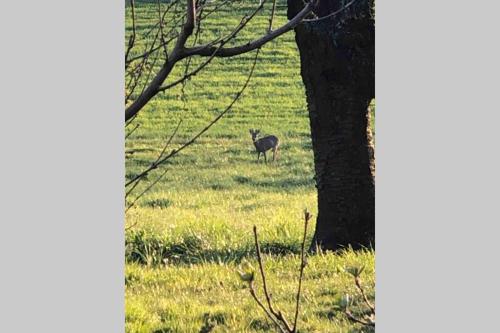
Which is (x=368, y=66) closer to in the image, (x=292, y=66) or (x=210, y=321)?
(x=292, y=66)

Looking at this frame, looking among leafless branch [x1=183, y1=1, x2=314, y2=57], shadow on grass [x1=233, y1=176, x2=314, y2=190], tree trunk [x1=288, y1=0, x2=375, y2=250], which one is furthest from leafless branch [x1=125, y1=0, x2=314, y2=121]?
shadow on grass [x1=233, y1=176, x2=314, y2=190]

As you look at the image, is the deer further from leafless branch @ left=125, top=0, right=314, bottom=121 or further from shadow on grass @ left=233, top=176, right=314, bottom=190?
leafless branch @ left=125, top=0, right=314, bottom=121

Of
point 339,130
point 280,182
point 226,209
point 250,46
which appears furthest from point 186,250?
point 250,46

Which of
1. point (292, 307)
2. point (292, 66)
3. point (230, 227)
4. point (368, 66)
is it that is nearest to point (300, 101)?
point (292, 66)

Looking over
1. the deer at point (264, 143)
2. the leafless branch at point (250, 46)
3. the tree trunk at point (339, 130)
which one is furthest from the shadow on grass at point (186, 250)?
the leafless branch at point (250, 46)

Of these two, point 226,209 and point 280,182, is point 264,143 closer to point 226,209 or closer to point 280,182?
point 280,182

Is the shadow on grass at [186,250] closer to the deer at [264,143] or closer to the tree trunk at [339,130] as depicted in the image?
the tree trunk at [339,130]
